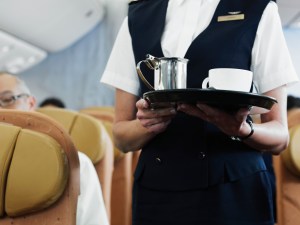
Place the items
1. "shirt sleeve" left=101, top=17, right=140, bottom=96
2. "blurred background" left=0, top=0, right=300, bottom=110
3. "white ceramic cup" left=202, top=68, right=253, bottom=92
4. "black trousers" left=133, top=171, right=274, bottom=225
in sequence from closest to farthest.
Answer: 1. "white ceramic cup" left=202, top=68, right=253, bottom=92
2. "black trousers" left=133, top=171, right=274, bottom=225
3. "shirt sleeve" left=101, top=17, right=140, bottom=96
4. "blurred background" left=0, top=0, right=300, bottom=110

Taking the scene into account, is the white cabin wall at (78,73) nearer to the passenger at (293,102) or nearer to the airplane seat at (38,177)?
the passenger at (293,102)

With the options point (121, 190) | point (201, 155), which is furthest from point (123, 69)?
point (121, 190)

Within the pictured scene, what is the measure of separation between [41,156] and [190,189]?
0.46m

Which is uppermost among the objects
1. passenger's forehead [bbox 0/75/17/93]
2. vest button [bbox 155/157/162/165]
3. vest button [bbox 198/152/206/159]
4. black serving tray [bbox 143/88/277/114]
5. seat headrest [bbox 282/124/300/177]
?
black serving tray [bbox 143/88/277/114]

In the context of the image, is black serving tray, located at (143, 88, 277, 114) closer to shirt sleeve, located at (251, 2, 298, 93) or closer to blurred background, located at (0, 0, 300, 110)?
shirt sleeve, located at (251, 2, 298, 93)

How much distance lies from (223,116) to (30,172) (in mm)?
658

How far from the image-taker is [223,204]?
3.64 feet

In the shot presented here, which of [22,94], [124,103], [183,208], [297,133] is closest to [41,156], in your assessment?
[124,103]

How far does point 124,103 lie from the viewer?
1297 millimetres

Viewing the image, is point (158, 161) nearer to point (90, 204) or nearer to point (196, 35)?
point (196, 35)

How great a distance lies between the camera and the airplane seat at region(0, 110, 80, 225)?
52.2 inches

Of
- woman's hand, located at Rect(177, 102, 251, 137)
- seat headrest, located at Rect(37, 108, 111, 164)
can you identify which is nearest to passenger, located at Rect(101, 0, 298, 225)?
woman's hand, located at Rect(177, 102, 251, 137)

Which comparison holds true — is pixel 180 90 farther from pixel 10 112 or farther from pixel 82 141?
pixel 82 141

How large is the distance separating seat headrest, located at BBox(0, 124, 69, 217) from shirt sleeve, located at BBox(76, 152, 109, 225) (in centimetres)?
40
